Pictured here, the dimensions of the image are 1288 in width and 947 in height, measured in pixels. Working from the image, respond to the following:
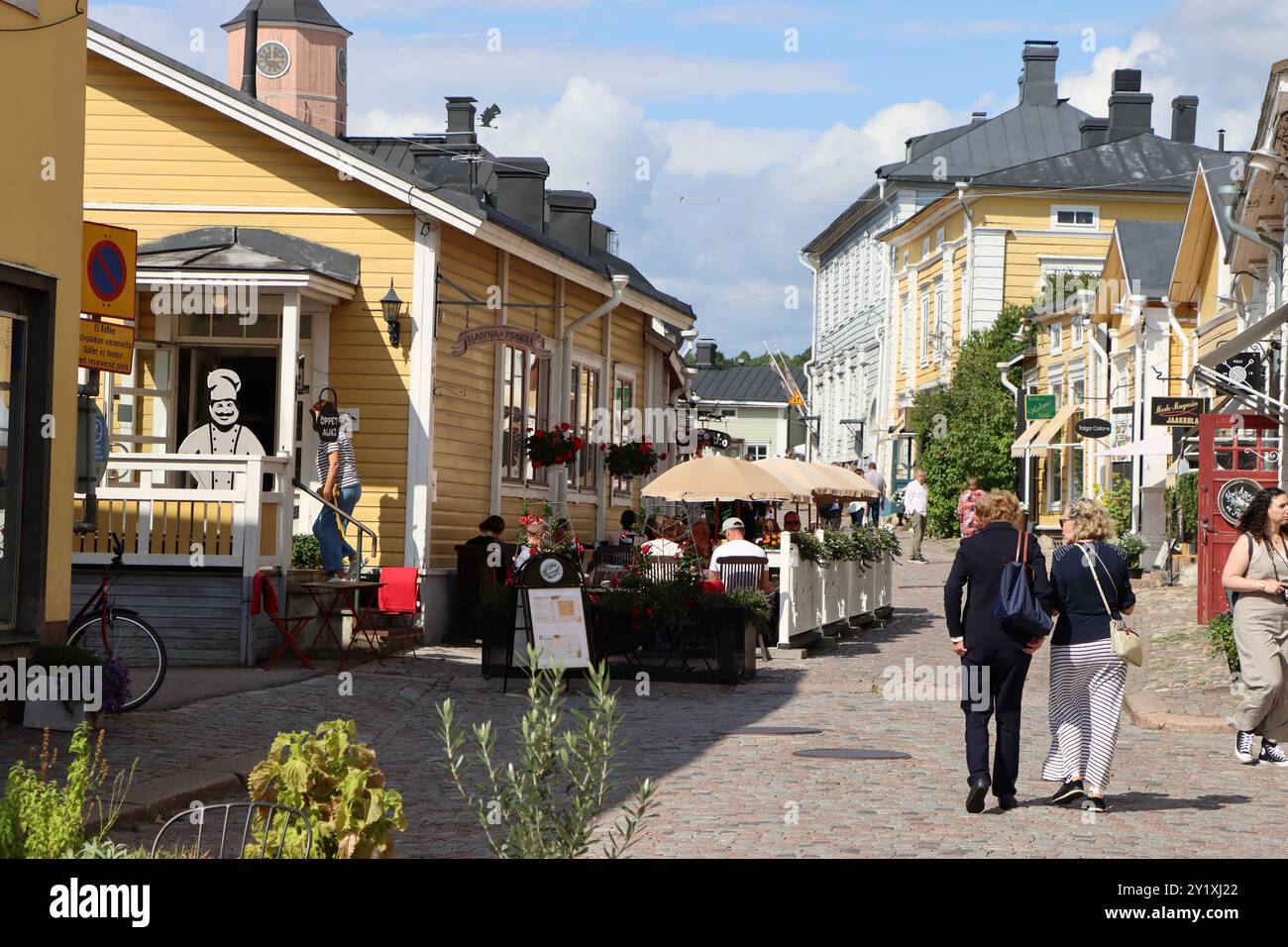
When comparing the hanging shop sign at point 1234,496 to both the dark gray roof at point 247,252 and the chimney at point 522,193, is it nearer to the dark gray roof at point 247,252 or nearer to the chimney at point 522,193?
the dark gray roof at point 247,252

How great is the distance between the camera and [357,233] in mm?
18125

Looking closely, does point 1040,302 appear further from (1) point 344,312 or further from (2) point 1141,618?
(1) point 344,312

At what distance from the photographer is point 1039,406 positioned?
34.8 meters

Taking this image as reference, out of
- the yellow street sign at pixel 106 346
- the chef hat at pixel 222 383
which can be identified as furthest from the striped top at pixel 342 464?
the yellow street sign at pixel 106 346

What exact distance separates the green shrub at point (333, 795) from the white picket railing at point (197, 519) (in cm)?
983

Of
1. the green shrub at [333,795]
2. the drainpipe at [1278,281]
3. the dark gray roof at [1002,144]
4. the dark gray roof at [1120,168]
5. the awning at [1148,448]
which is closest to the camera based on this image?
the green shrub at [333,795]

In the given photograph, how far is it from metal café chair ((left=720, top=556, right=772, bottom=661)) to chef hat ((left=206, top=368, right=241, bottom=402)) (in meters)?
5.48

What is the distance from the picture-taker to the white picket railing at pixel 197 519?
599 inches

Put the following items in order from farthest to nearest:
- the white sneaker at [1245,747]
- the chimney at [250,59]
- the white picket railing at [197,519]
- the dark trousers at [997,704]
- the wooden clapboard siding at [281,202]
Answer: the chimney at [250,59], the wooden clapboard siding at [281,202], the white picket railing at [197,519], the white sneaker at [1245,747], the dark trousers at [997,704]

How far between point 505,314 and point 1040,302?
25430 mm

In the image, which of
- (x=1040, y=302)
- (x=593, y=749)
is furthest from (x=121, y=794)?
(x=1040, y=302)

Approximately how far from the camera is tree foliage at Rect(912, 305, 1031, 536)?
41.2 meters

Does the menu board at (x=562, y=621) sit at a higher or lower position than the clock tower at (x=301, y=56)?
lower

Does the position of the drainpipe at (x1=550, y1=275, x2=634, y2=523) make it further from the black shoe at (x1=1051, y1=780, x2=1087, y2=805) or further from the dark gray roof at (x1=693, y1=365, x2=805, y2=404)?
the dark gray roof at (x1=693, y1=365, x2=805, y2=404)
